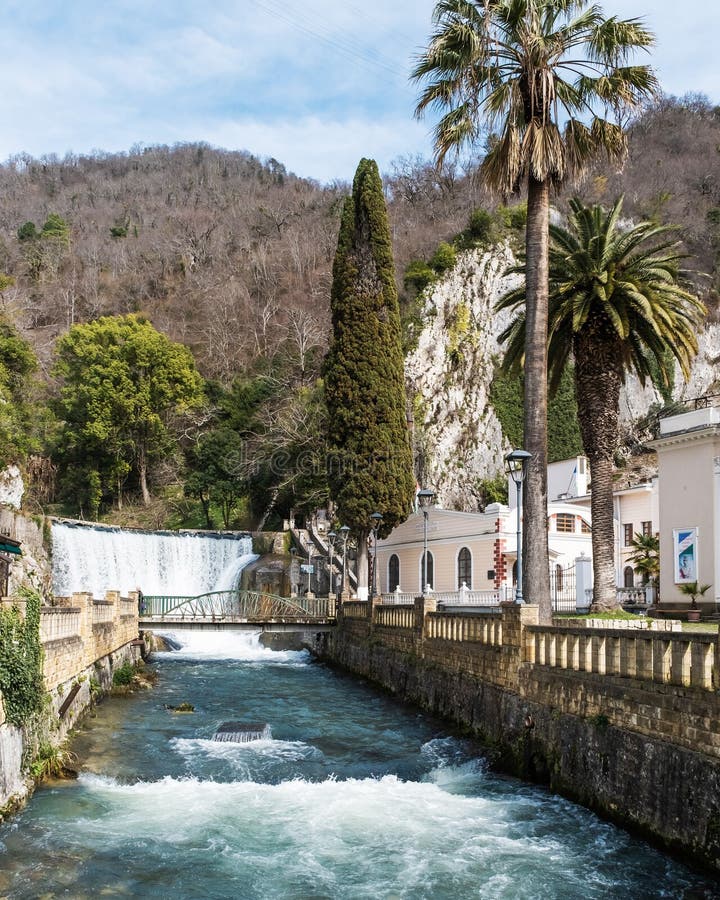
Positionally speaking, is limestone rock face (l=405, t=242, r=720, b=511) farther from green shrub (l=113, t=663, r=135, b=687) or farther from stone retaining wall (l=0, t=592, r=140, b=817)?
stone retaining wall (l=0, t=592, r=140, b=817)

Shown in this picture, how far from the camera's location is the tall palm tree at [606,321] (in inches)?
853

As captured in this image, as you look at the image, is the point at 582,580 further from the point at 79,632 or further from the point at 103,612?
the point at 79,632

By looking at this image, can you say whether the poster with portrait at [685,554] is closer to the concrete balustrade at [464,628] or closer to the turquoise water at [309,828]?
the concrete balustrade at [464,628]

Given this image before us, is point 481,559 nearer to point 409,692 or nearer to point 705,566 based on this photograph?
point 705,566

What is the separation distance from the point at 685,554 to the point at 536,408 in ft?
37.5

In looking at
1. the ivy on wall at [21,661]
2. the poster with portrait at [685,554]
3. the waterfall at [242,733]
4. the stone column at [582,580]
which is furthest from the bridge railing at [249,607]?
the ivy on wall at [21,661]

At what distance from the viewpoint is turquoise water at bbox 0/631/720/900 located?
956 centimetres

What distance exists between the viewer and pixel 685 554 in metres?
27.7

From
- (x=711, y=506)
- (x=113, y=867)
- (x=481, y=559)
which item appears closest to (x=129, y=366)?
(x=481, y=559)

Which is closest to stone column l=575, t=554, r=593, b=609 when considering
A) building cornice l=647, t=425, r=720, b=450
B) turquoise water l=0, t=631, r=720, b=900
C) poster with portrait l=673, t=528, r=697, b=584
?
poster with portrait l=673, t=528, r=697, b=584

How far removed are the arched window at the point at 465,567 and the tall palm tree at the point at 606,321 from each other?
16.5 metres

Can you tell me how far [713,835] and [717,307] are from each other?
64316mm

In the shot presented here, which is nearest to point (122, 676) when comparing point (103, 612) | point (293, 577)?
point (103, 612)

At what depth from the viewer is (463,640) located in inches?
731
